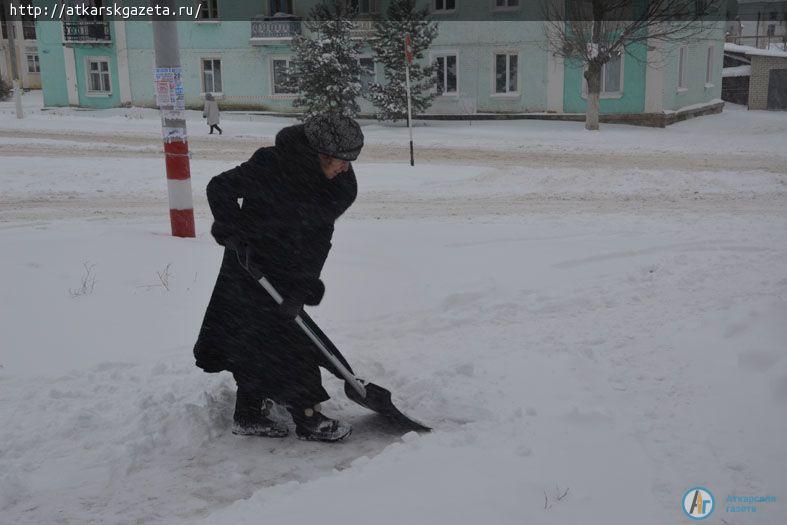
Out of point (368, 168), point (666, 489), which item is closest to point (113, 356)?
point (666, 489)

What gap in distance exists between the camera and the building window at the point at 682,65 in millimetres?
29038

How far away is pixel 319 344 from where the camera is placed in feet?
13.1

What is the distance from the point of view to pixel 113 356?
4.70 meters

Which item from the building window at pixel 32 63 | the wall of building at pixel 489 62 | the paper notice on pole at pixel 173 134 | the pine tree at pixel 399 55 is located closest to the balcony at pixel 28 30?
the building window at pixel 32 63

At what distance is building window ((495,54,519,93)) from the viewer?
97.3ft

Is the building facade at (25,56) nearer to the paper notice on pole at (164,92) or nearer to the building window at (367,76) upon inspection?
the building window at (367,76)

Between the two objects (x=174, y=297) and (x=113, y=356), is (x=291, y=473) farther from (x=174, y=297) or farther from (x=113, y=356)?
(x=174, y=297)

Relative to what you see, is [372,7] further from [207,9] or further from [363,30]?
[207,9]

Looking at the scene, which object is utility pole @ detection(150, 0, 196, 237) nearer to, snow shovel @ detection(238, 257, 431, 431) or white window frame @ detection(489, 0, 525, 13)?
snow shovel @ detection(238, 257, 431, 431)

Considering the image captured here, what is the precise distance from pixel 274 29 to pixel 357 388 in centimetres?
3006

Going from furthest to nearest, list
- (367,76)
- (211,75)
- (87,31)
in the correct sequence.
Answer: (87,31), (211,75), (367,76)

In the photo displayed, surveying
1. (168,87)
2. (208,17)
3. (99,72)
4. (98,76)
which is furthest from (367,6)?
(168,87)

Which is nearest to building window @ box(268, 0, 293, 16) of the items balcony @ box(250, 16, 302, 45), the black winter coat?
balcony @ box(250, 16, 302, 45)

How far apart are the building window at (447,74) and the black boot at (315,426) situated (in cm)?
2759
